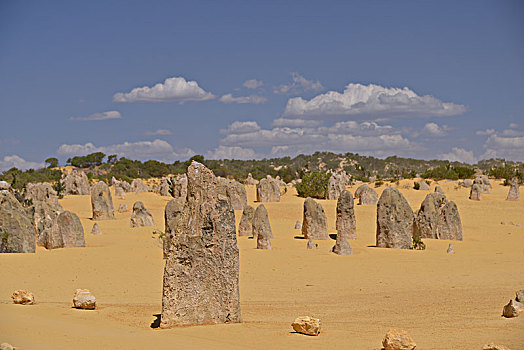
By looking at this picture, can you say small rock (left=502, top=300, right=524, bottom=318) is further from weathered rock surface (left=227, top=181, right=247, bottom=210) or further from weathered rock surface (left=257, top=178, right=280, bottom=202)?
weathered rock surface (left=257, top=178, right=280, bottom=202)

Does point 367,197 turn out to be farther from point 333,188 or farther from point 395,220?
point 395,220

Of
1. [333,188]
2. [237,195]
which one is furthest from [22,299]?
[333,188]

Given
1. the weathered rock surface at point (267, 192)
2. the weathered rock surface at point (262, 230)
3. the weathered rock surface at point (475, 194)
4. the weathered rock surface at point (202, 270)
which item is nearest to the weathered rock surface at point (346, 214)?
the weathered rock surface at point (262, 230)

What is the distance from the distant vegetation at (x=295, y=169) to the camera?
176 ft

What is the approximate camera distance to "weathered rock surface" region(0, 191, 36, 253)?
15438 mm

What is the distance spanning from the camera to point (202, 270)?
7.59m

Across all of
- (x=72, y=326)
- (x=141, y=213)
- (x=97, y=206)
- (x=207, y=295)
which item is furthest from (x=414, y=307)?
(x=97, y=206)

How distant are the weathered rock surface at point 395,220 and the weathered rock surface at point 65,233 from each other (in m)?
10.5

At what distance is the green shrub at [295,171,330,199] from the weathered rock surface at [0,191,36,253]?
88.1ft

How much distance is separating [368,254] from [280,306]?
8.33 metres

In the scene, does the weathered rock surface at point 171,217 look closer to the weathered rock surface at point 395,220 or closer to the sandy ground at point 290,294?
the sandy ground at point 290,294

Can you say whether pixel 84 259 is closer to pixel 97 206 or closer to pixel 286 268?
pixel 286 268

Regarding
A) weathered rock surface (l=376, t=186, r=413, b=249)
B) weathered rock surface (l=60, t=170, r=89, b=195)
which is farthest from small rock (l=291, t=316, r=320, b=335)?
weathered rock surface (l=60, t=170, r=89, b=195)

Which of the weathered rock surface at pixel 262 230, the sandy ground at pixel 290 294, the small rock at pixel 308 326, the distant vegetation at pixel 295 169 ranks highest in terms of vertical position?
the distant vegetation at pixel 295 169
